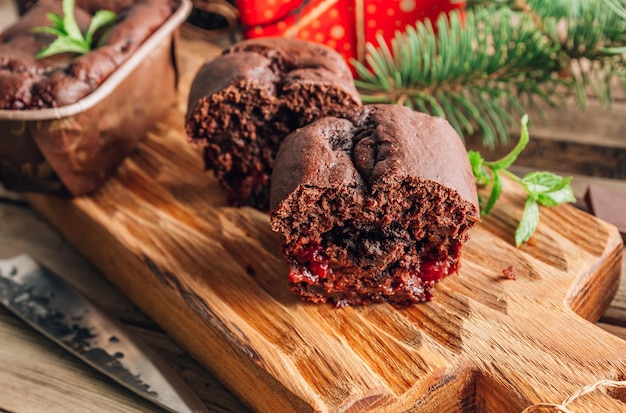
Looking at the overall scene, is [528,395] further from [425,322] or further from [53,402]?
[53,402]

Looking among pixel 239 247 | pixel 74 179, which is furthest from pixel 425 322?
pixel 74 179

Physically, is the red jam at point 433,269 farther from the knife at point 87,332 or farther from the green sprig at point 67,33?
the green sprig at point 67,33

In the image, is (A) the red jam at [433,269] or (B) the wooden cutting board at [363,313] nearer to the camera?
(B) the wooden cutting board at [363,313]

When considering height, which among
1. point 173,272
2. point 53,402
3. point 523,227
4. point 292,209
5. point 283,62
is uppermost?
point 283,62

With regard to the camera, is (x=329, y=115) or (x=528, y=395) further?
(x=329, y=115)

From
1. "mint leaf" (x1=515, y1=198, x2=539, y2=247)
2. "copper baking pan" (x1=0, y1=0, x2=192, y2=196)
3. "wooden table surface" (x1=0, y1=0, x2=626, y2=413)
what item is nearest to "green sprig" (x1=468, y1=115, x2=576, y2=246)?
"mint leaf" (x1=515, y1=198, x2=539, y2=247)

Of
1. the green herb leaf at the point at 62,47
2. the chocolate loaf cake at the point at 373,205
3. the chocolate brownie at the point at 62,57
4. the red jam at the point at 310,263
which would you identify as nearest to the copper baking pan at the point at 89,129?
the chocolate brownie at the point at 62,57
